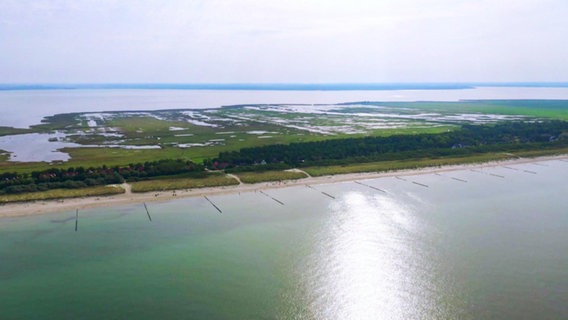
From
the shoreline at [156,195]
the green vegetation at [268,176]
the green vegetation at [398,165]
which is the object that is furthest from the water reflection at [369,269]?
the green vegetation at [398,165]

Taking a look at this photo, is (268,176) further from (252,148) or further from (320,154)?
(320,154)

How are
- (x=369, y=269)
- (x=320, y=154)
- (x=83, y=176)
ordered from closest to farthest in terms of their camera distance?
(x=369, y=269) < (x=83, y=176) < (x=320, y=154)

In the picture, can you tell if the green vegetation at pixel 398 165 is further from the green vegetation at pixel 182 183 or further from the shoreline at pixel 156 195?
the green vegetation at pixel 182 183

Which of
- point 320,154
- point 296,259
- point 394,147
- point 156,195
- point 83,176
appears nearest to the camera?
point 296,259

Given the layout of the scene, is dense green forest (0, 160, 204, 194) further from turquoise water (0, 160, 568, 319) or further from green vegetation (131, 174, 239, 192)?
turquoise water (0, 160, 568, 319)

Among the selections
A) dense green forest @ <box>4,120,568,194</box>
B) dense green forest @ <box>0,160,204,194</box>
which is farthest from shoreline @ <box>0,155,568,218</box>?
dense green forest @ <box>4,120,568,194</box>

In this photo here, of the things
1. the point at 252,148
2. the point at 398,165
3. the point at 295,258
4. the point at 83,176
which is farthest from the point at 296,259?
the point at 252,148

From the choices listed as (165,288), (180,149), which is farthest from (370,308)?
(180,149)
